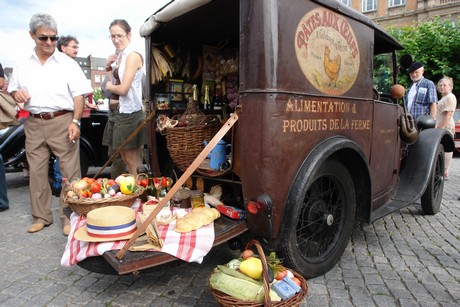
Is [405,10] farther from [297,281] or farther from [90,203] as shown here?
[90,203]

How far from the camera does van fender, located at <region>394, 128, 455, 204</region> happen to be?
12.1 feet

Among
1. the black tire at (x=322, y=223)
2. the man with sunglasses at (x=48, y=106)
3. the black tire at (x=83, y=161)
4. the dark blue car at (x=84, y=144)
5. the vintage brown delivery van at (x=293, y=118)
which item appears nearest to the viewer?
the vintage brown delivery van at (x=293, y=118)

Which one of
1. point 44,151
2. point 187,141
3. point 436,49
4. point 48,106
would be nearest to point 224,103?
point 187,141

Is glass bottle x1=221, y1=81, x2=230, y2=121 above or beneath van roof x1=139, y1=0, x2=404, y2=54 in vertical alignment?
beneath

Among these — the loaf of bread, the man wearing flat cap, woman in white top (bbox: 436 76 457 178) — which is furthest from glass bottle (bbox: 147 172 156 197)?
woman in white top (bbox: 436 76 457 178)

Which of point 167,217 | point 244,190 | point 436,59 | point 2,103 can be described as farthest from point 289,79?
point 436,59

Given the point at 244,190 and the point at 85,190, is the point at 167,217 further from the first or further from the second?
the point at 85,190

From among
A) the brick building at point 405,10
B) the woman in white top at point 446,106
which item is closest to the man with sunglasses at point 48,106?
the woman in white top at point 446,106

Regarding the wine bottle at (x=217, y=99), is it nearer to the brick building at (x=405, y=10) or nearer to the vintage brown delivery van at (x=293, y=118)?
the vintage brown delivery van at (x=293, y=118)

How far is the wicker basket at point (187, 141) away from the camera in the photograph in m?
2.94

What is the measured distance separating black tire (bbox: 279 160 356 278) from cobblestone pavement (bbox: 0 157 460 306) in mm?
166

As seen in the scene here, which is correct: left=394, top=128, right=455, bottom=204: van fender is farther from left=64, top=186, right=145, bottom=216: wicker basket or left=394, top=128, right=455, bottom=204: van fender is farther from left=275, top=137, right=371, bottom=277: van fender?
left=64, top=186, right=145, bottom=216: wicker basket

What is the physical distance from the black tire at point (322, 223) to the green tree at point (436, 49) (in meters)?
12.7

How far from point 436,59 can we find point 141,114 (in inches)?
569
